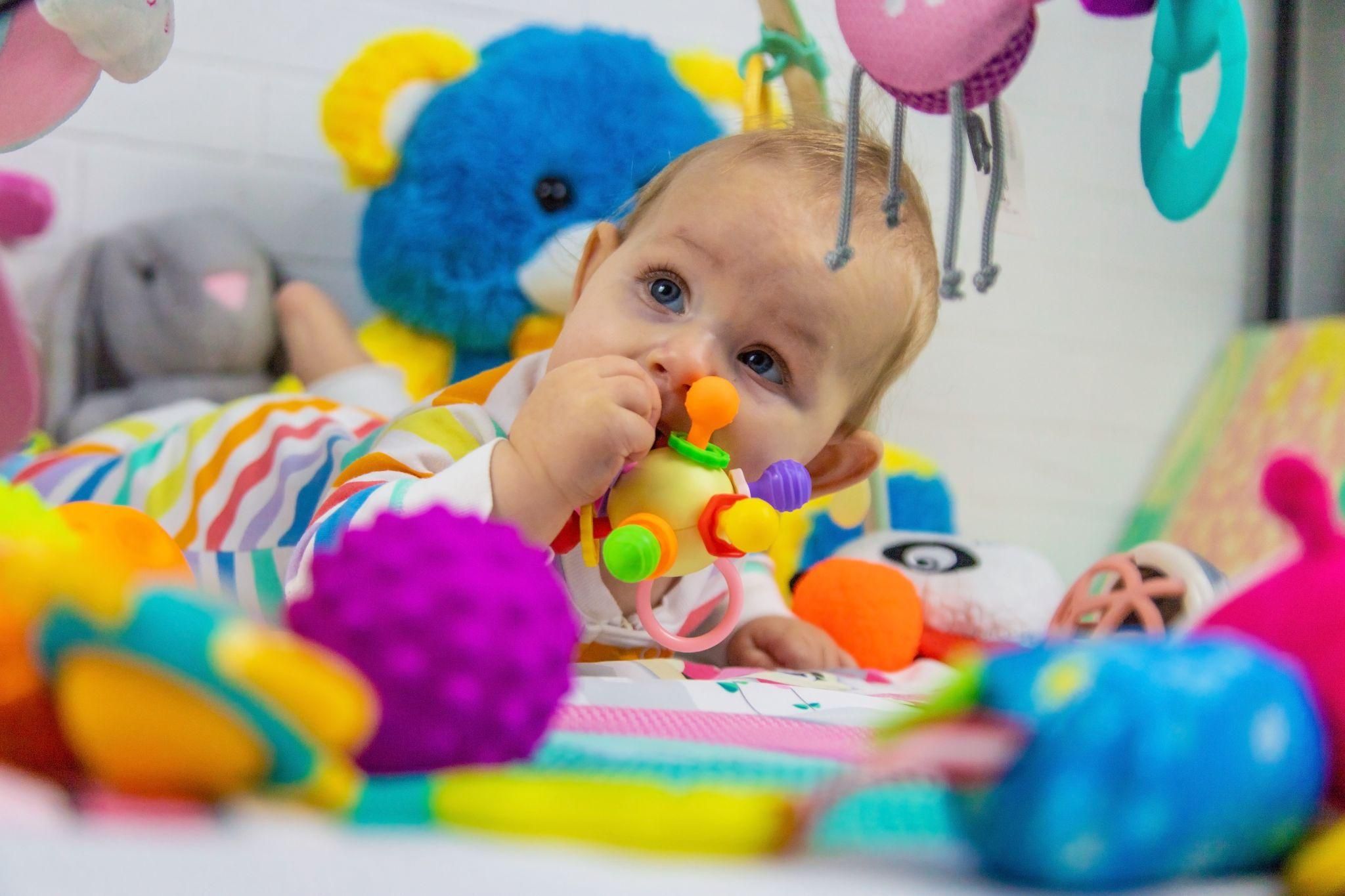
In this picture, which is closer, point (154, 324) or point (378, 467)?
point (378, 467)

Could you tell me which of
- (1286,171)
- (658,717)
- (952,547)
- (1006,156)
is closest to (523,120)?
(952,547)

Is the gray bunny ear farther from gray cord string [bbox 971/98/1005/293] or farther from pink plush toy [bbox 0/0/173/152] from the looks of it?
gray cord string [bbox 971/98/1005/293]

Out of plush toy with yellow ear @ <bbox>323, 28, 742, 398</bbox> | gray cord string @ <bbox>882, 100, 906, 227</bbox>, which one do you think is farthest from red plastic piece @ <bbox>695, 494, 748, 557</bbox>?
plush toy with yellow ear @ <bbox>323, 28, 742, 398</bbox>

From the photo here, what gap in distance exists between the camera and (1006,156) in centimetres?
63

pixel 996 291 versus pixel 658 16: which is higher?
pixel 658 16

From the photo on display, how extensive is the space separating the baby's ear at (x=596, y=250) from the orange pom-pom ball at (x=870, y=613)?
37 centimetres

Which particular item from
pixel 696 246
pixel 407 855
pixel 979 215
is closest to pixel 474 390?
pixel 696 246

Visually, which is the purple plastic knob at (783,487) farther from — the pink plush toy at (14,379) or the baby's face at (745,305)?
the pink plush toy at (14,379)

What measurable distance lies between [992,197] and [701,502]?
26 cm

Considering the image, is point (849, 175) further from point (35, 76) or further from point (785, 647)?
point (785, 647)

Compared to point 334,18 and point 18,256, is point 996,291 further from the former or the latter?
point 18,256

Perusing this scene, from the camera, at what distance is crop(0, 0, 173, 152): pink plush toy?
50 cm

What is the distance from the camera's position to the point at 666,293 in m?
0.89

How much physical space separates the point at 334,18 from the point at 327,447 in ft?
2.52
